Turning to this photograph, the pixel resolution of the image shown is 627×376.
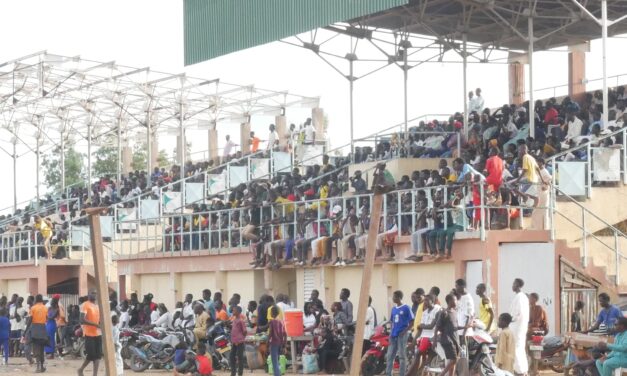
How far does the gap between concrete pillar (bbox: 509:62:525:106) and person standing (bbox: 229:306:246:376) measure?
18.7 metres

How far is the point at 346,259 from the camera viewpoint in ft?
104

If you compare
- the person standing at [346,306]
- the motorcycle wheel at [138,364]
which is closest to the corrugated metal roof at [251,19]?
the person standing at [346,306]

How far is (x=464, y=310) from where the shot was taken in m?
24.9

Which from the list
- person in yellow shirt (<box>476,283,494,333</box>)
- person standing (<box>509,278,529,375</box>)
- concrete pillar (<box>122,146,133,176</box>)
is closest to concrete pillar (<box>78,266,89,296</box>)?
concrete pillar (<box>122,146,133,176</box>)

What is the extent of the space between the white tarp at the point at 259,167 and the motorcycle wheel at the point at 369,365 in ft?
64.0

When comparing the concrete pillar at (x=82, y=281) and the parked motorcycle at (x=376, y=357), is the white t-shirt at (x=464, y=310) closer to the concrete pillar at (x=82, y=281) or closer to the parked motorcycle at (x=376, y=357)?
the parked motorcycle at (x=376, y=357)

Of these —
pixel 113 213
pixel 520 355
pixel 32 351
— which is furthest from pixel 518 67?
pixel 520 355

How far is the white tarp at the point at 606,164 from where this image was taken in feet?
99.1

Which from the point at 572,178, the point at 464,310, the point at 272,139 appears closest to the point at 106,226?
the point at 272,139

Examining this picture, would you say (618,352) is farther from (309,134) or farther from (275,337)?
(309,134)

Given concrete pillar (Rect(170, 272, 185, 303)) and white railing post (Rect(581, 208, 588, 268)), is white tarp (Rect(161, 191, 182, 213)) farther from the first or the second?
white railing post (Rect(581, 208, 588, 268))

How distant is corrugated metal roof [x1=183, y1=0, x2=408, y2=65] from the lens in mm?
36375

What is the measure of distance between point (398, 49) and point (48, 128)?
24773 millimetres

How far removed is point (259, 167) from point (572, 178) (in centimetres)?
1841
